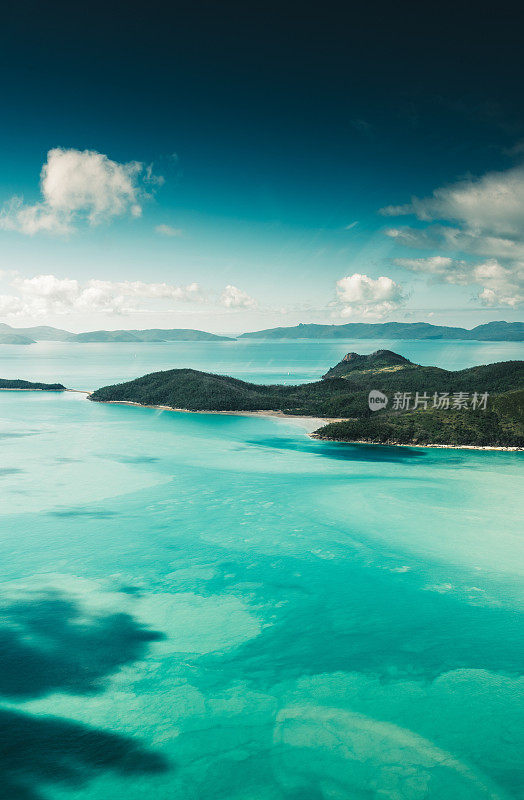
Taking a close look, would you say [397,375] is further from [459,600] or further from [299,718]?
[299,718]

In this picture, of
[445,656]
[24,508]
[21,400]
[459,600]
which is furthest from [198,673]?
[21,400]

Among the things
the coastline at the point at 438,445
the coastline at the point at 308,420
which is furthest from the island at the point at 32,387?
the coastline at the point at 438,445

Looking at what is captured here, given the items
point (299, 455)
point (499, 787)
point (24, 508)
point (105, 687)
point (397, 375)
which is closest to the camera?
point (499, 787)

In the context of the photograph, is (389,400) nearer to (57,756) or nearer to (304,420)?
(304,420)

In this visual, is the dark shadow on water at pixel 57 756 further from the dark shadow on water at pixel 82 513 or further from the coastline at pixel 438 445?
the coastline at pixel 438 445

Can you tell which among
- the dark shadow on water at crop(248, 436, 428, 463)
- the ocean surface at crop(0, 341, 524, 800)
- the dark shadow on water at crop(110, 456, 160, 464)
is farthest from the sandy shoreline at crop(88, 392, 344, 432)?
the ocean surface at crop(0, 341, 524, 800)

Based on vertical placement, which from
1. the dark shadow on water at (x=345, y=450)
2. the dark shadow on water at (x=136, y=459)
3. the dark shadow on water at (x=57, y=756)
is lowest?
the dark shadow on water at (x=57, y=756)

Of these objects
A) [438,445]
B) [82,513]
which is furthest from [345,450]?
[82,513]
